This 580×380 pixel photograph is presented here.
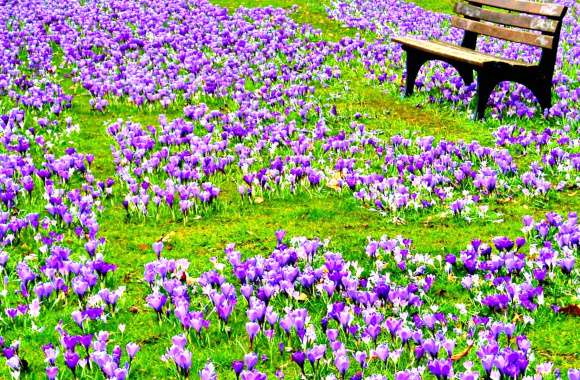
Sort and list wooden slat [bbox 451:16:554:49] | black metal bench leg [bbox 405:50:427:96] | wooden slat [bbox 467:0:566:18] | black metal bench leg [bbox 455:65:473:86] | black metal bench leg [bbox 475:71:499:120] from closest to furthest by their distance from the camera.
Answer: wooden slat [bbox 467:0:566:18]
black metal bench leg [bbox 475:71:499:120]
wooden slat [bbox 451:16:554:49]
black metal bench leg [bbox 405:50:427:96]
black metal bench leg [bbox 455:65:473:86]

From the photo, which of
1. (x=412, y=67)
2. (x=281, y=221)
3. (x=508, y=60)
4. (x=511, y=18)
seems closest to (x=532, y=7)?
(x=511, y=18)

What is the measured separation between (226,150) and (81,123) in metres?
3.07

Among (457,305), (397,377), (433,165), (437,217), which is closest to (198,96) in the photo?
(433,165)

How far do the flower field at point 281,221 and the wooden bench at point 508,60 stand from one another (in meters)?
0.45

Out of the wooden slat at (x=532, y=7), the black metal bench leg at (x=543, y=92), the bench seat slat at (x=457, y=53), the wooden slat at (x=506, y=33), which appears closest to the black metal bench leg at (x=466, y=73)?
the bench seat slat at (x=457, y=53)

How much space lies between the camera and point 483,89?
10867mm

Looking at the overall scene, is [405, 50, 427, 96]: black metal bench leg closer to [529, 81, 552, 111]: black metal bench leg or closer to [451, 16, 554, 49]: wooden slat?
[451, 16, 554, 49]: wooden slat

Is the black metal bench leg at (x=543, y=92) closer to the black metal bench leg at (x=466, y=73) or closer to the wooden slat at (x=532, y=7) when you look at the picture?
the wooden slat at (x=532, y=7)

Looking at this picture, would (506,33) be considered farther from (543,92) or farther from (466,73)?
(543,92)

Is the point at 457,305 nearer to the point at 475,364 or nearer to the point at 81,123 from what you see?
the point at 475,364

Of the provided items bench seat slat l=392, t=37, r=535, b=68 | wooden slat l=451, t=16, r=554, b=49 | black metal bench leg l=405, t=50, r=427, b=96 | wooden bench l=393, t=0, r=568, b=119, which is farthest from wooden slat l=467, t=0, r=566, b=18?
black metal bench leg l=405, t=50, r=427, b=96

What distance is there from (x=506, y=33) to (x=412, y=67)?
1692 millimetres

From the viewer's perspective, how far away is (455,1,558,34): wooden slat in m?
10.9

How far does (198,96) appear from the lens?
12.4m
